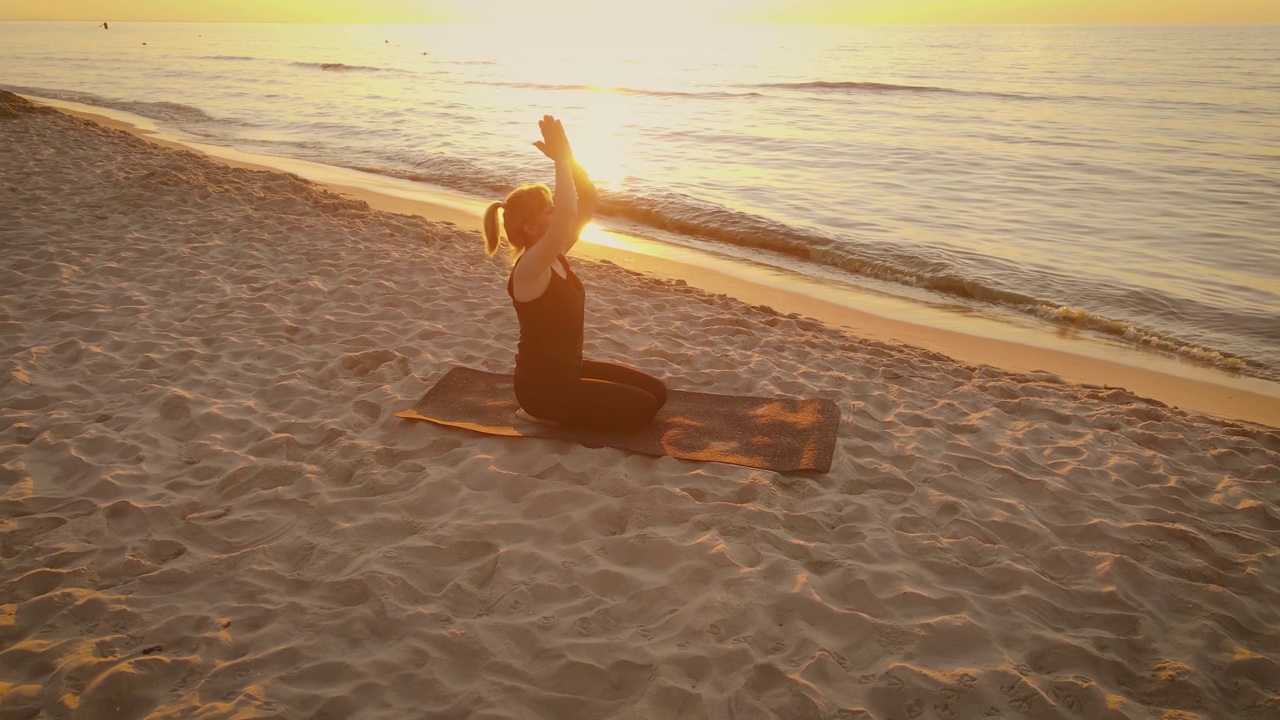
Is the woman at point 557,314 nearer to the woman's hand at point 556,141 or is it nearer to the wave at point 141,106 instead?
the woman's hand at point 556,141

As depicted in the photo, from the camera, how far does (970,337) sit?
741 centimetres

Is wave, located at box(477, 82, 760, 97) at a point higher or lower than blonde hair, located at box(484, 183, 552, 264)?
higher

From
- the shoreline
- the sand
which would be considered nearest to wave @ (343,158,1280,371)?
the shoreline

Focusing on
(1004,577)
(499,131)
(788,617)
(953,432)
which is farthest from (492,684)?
(499,131)

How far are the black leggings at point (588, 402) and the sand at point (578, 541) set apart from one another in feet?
0.80

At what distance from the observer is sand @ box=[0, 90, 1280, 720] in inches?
113

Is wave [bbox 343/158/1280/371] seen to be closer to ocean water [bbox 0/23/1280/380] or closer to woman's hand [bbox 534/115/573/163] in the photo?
ocean water [bbox 0/23/1280/380]

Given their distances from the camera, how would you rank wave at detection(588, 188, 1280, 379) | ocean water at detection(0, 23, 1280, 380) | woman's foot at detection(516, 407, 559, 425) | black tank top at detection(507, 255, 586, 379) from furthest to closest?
ocean water at detection(0, 23, 1280, 380), wave at detection(588, 188, 1280, 379), woman's foot at detection(516, 407, 559, 425), black tank top at detection(507, 255, 586, 379)

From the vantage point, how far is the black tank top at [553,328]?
14.6ft

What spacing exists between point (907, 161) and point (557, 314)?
1434cm

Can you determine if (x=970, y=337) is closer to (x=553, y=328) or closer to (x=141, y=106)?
(x=553, y=328)

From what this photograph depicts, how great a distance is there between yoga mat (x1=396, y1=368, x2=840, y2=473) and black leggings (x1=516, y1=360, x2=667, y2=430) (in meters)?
0.08

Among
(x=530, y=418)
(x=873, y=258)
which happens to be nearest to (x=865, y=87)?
(x=873, y=258)

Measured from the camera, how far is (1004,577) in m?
3.56
